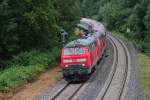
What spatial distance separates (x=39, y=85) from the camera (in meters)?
32.7

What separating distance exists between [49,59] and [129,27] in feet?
145

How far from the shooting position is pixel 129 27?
3278 inches

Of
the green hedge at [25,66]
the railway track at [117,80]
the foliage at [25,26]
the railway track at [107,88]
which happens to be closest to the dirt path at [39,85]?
the green hedge at [25,66]

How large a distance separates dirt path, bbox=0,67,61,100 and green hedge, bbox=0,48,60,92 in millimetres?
614

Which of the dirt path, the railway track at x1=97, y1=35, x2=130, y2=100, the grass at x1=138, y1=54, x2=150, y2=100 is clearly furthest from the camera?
the grass at x1=138, y1=54, x2=150, y2=100

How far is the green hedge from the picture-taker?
102 ft

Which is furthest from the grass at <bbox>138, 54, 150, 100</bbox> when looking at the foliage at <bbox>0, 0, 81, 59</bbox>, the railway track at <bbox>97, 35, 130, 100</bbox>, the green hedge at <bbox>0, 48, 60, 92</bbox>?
the foliage at <bbox>0, 0, 81, 59</bbox>

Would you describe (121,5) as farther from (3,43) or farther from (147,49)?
(3,43)


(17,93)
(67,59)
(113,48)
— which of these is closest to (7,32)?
(67,59)

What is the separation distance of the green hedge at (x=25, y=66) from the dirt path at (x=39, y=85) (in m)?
0.61

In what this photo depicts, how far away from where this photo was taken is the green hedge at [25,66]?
3098 centimetres

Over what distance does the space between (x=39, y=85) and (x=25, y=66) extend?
593 cm

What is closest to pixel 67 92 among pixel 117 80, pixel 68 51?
pixel 68 51

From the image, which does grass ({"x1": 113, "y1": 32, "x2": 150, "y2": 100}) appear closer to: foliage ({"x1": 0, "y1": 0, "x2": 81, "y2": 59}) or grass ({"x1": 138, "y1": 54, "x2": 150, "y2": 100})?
grass ({"x1": 138, "y1": 54, "x2": 150, "y2": 100})
